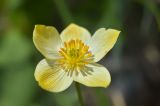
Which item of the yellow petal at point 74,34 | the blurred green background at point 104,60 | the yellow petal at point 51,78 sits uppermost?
the yellow petal at point 74,34

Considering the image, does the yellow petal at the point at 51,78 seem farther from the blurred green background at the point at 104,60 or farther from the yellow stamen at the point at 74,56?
the blurred green background at the point at 104,60

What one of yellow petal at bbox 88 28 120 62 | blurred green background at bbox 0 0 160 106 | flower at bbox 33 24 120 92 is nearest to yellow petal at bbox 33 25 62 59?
flower at bbox 33 24 120 92

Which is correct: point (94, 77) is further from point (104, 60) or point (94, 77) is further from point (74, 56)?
point (104, 60)

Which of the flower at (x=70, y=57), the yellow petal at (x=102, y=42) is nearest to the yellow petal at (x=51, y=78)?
the flower at (x=70, y=57)

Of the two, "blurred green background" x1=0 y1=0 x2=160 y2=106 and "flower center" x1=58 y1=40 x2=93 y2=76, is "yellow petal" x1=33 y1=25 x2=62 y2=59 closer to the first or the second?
"flower center" x1=58 y1=40 x2=93 y2=76

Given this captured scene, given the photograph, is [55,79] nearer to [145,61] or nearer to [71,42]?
[71,42]

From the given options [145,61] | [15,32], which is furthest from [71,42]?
[145,61]

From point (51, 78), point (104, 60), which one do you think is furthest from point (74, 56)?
point (104, 60)
